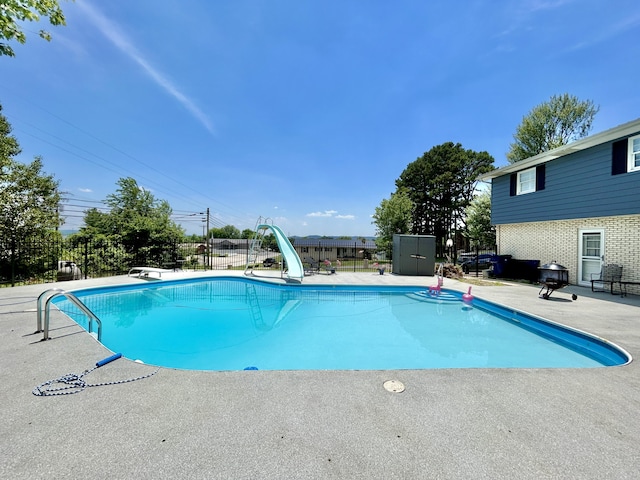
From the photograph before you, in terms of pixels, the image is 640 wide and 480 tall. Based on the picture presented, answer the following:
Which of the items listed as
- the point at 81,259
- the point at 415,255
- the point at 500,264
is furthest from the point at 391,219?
the point at 81,259

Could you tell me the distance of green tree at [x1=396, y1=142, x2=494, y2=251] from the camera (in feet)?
102

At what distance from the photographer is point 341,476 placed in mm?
1679

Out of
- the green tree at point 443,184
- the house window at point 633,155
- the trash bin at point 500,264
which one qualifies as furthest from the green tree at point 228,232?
the house window at point 633,155

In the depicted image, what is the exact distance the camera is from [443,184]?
3139 cm

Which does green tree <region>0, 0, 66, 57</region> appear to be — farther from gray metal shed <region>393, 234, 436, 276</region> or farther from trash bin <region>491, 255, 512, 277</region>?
trash bin <region>491, 255, 512, 277</region>

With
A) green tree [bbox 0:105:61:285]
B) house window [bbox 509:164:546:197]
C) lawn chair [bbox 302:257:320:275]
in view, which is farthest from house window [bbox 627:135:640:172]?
green tree [bbox 0:105:61:285]

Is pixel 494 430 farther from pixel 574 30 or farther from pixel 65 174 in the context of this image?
pixel 65 174

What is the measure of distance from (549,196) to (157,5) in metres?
16.2

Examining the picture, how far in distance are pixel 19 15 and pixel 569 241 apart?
16.9 m

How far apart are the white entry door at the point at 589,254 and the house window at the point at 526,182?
289cm

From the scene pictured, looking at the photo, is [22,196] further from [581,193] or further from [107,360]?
[581,193]

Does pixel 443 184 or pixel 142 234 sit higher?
pixel 443 184

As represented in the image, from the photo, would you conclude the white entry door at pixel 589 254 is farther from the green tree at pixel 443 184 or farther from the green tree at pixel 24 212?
the green tree at pixel 24 212

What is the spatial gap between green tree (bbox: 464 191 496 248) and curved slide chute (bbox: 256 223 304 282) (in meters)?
15.4
